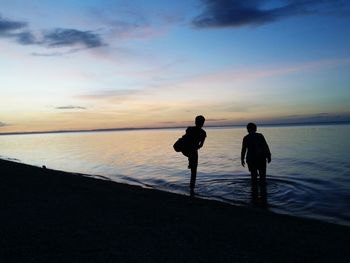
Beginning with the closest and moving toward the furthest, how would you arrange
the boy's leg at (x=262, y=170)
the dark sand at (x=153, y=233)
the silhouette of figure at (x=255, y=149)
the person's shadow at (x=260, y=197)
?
the dark sand at (x=153, y=233) → the silhouette of figure at (x=255, y=149) → the boy's leg at (x=262, y=170) → the person's shadow at (x=260, y=197)

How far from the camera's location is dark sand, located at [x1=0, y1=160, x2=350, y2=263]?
592 centimetres

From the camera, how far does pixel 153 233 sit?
713 cm

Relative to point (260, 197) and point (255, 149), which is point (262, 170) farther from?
point (260, 197)

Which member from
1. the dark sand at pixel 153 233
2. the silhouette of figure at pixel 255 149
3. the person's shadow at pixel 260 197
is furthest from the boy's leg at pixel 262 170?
the dark sand at pixel 153 233

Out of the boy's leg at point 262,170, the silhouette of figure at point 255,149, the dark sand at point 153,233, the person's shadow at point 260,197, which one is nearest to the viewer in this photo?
the dark sand at point 153,233

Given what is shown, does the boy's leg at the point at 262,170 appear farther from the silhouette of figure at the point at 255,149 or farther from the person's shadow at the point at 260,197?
the person's shadow at the point at 260,197

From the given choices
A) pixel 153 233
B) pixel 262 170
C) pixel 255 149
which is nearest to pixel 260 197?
pixel 262 170

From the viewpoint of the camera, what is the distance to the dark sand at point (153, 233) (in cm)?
592

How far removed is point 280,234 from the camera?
7.41 m

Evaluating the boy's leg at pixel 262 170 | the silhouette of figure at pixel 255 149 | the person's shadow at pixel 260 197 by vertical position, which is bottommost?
the person's shadow at pixel 260 197

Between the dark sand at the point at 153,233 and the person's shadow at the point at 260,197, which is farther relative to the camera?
the person's shadow at the point at 260,197

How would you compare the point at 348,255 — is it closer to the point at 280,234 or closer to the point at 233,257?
the point at 280,234

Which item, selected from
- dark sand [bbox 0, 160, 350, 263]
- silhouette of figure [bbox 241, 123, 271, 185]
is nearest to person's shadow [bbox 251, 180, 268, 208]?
silhouette of figure [bbox 241, 123, 271, 185]

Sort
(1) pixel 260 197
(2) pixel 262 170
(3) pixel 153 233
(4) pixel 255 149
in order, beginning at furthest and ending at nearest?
1. (1) pixel 260 197
2. (2) pixel 262 170
3. (4) pixel 255 149
4. (3) pixel 153 233
